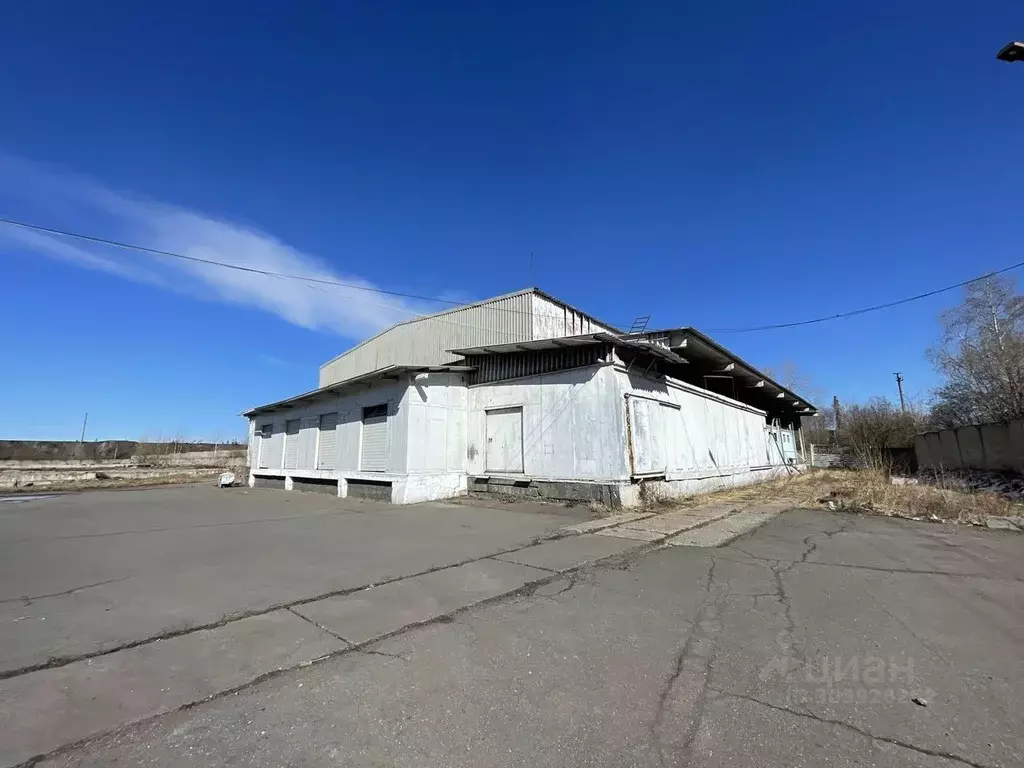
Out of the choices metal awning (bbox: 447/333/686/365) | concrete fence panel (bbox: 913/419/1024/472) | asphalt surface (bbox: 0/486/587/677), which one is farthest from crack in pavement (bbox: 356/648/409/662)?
concrete fence panel (bbox: 913/419/1024/472)

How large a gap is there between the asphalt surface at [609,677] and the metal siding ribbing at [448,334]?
14645 millimetres

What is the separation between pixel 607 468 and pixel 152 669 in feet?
34.0

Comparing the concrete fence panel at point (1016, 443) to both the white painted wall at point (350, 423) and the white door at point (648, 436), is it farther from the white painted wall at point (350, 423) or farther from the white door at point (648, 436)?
the white painted wall at point (350, 423)

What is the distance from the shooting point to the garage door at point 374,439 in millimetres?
15281

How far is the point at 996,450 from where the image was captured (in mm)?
18938

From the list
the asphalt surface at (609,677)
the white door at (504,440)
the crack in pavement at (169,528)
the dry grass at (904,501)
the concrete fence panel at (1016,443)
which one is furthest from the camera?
the concrete fence panel at (1016,443)

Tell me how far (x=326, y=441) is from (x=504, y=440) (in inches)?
320

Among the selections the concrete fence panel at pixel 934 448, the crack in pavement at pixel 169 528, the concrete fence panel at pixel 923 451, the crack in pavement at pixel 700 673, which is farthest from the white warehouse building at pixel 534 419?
the concrete fence panel at pixel 923 451

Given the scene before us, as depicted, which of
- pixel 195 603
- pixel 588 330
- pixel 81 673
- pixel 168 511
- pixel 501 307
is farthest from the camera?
pixel 588 330

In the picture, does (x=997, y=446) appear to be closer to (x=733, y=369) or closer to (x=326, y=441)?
(x=733, y=369)

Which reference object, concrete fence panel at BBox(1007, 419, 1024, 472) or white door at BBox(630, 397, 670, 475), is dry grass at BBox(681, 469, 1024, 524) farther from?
concrete fence panel at BBox(1007, 419, 1024, 472)

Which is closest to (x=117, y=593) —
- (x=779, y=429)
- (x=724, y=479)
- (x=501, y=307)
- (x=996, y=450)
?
(x=501, y=307)

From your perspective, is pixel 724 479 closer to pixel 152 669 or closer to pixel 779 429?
pixel 779 429

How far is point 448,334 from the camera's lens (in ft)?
73.2
